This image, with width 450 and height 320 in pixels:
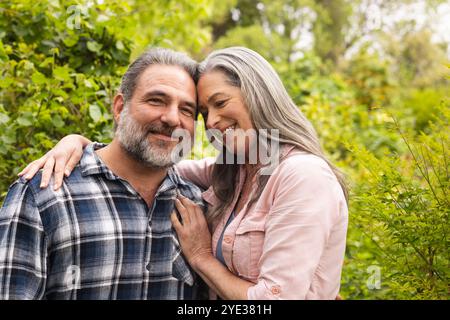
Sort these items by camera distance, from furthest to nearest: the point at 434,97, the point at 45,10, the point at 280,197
Answer: the point at 434,97 < the point at 45,10 < the point at 280,197

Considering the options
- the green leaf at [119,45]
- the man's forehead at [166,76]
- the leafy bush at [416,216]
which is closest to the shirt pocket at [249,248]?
the leafy bush at [416,216]

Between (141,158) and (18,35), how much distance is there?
1329 mm

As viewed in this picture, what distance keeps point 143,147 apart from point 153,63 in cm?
41

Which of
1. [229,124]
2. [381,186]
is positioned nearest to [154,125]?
[229,124]

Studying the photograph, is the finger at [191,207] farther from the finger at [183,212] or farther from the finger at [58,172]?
the finger at [58,172]

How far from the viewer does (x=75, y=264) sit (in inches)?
75.1

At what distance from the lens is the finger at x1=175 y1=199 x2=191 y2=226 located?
2.15 meters

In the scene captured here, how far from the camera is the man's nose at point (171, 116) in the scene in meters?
2.11

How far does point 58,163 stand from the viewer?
200cm

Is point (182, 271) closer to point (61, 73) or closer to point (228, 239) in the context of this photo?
point (228, 239)

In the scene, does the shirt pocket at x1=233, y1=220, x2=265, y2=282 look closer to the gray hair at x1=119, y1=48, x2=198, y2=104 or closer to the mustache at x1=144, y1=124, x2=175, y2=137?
the mustache at x1=144, y1=124, x2=175, y2=137

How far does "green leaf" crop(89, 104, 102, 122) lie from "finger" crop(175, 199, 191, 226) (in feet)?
2.47

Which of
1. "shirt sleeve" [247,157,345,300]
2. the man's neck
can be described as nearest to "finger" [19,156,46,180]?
the man's neck

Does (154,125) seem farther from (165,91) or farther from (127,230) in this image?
(127,230)
